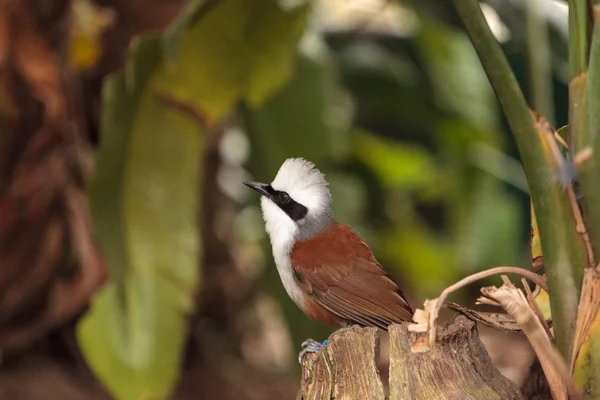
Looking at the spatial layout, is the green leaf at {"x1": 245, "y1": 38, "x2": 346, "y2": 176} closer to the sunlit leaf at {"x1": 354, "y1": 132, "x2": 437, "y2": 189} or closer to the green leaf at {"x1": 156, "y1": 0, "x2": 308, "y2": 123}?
Answer: the green leaf at {"x1": 156, "y1": 0, "x2": 308, "y2": 123}

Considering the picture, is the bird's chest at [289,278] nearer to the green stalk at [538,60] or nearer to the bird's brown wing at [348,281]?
the bird's brown wing at [348,281]

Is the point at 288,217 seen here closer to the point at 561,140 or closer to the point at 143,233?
the point at 561,140

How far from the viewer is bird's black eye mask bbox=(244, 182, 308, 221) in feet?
3.06

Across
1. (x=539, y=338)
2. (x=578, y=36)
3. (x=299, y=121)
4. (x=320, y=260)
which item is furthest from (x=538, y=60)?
(x=539, y=338)

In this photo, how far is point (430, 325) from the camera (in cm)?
76

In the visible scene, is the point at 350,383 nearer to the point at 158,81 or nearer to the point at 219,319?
the point at 158,81

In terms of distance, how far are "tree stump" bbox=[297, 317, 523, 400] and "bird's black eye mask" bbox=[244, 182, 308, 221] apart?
200 mm

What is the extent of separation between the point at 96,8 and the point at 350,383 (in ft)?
5.01

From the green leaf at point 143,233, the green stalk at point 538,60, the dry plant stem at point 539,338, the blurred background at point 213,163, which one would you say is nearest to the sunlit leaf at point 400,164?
the blurred background at point 213,163

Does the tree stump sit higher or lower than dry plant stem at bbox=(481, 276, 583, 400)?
lower

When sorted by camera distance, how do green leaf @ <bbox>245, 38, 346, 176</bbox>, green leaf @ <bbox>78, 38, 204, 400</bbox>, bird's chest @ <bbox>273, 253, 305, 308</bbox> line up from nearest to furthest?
1. bird's chest @ <bbox>273, 253, 305, 308</bbox>
2. green leaf @ <bbox>78, 38, 204, 400</bbox>
3. green leaf @ <bbox>245, 38, 346, 176</bbox>

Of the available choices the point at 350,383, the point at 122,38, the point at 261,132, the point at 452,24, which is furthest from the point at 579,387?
the point at 122,38

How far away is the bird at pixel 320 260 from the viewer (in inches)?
36.3

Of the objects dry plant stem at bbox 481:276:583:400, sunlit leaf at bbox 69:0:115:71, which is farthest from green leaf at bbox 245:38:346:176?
dry plant stem at bbox 481:276:583:400
